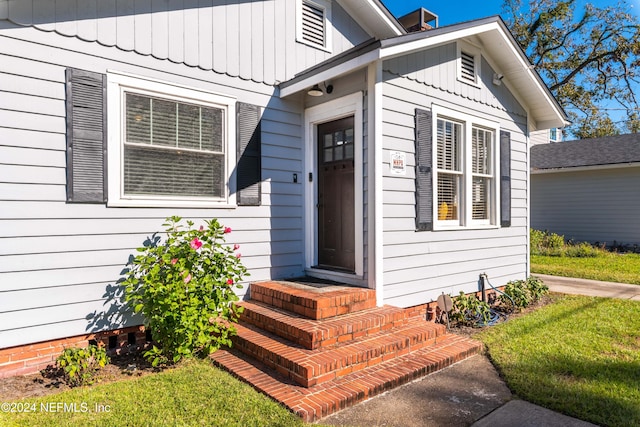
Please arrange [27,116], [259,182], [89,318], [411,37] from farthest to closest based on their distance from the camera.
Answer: [259,182]
[411,37]
[89,318]
[27,116]

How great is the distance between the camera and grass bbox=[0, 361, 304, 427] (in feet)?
9.04

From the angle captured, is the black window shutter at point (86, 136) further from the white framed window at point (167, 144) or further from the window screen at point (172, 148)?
the window screen at point (172, 148)

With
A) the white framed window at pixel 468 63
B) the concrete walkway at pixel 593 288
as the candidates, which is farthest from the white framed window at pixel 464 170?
the concrete walkway at pixel 593 288

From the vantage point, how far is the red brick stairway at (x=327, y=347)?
3.21 metres

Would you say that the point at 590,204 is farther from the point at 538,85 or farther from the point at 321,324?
the point at 321,324

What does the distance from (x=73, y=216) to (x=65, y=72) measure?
1.33 m

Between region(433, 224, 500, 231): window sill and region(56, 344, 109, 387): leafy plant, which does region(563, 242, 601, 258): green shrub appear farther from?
region(56, 344, 109, 387): leafy plant

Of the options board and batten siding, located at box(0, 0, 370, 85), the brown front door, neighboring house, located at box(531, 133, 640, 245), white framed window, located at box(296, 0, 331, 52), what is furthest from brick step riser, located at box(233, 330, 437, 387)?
neighboring house, located at box(531, 133, 640, 245)

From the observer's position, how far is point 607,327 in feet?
16.5

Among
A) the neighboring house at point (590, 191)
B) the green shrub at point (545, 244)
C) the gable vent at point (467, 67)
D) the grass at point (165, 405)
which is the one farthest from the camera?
the neighboring house at point (590, 191)

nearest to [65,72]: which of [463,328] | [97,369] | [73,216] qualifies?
[73,216]

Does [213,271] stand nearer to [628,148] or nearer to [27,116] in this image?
[27,116]

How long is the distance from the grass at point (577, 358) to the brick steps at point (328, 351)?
2.85 feet

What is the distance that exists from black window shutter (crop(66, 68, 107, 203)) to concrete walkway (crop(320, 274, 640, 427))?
294 cm
